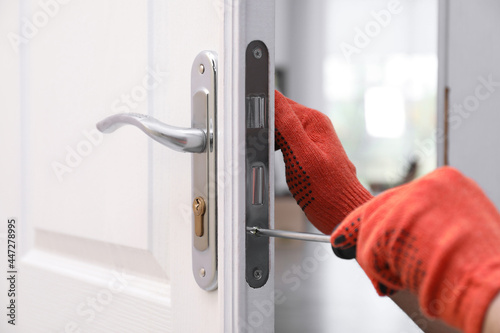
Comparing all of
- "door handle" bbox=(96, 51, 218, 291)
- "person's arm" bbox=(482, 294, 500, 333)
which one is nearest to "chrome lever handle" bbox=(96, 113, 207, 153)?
"door handle" bbox=(96, 51, 218, 291)

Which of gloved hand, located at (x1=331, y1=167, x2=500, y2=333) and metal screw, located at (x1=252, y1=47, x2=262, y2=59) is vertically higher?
metal screw, located at (x1=252, y1=47, x2=262, y2=59)

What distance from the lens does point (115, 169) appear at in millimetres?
695

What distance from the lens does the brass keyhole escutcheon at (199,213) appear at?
567mm

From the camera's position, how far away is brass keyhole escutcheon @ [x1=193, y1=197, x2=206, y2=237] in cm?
57

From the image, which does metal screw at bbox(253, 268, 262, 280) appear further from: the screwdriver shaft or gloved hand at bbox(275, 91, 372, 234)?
gloved hand at bbox(275, 91, 372, 234)

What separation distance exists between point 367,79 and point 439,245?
17.9 feet

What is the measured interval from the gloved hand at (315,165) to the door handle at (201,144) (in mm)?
88

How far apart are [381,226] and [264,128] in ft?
0.56

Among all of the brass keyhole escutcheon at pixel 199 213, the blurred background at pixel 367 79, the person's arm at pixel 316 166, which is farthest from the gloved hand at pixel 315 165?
the blurred background at pixel 367 79

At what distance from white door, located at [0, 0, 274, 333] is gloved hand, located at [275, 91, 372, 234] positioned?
0.08 metres

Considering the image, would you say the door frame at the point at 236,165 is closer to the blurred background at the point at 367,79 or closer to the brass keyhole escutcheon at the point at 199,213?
the brass keyhole escutcheon at the point at 199,213

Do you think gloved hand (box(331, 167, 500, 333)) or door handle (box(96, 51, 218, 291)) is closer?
gloved hand (box(331, 167, 500, 333))

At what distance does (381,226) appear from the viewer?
41 cm

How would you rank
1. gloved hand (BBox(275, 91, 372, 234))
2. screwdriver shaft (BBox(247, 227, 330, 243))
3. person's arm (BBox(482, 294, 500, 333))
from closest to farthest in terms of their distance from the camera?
person's arm (BBox(482, 294, 500, 333)) → screwdriver shaft (BBox(247, 227, 330, 243)) → gloved hand (BBox(275, 91, 372, 234))
